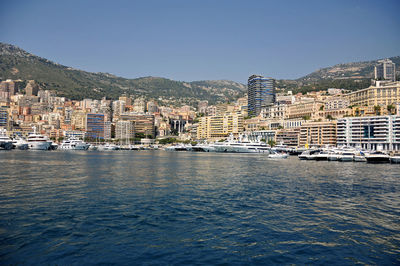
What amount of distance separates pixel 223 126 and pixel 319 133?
236ft

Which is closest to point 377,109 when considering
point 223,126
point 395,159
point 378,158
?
point 395,159

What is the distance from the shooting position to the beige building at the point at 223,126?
7180 inches

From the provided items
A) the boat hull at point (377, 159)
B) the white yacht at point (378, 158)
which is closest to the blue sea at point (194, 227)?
the white yacht at point (378, 158)

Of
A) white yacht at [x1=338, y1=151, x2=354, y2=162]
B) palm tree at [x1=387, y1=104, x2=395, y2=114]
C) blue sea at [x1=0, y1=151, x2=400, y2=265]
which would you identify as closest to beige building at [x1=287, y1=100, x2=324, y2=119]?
palm tree at [x1=387, y1=104, x2=395, y2=114]

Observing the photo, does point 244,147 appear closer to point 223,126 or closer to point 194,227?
point 223,126

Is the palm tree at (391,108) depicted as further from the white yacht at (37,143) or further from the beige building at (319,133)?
the white yacht at (37,143)

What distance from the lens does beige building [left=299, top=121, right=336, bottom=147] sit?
395 ft

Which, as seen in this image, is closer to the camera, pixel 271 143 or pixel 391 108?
pixel 391 108

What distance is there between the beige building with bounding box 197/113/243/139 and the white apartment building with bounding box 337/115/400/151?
7052 cm

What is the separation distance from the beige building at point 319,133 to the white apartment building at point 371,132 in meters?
2.85

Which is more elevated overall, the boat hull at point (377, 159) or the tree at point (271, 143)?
the tree at point (271, 143)

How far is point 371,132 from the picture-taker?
354 ft

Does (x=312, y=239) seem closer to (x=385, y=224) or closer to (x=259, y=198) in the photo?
(x=385, y=224)

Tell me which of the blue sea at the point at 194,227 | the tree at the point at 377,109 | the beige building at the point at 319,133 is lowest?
the blue sea at the point at 194,227
